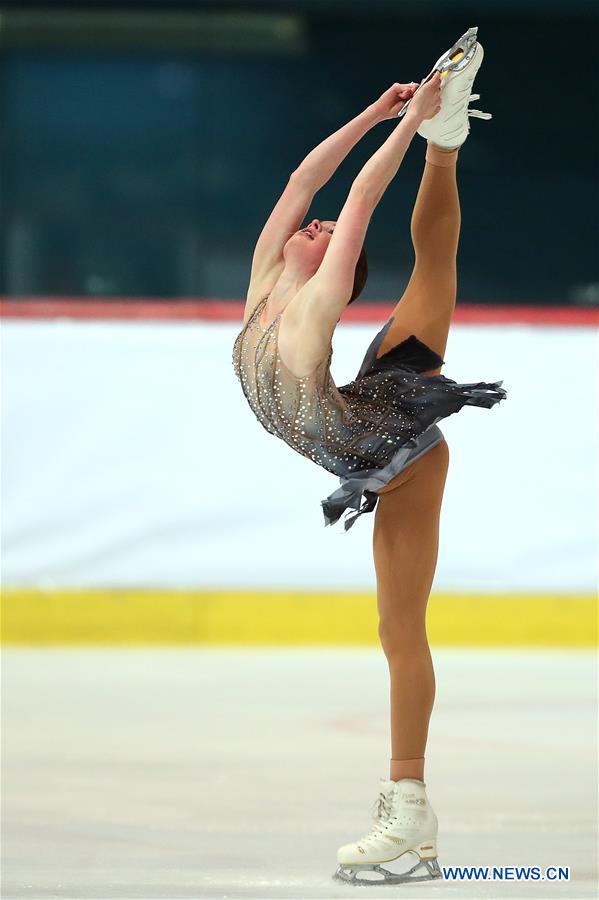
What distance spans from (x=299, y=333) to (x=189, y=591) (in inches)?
118

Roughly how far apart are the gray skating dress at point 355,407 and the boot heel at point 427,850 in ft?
1.81

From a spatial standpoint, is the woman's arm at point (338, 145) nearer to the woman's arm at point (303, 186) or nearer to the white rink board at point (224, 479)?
the woman's arm at point (303, 186)

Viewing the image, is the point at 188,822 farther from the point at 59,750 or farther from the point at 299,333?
the point at 299,333

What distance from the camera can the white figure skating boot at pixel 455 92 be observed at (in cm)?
244

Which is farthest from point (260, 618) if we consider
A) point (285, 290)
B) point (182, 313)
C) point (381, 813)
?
point (285, 290)

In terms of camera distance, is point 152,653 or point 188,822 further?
point 152,653

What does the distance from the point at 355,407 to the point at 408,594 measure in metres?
0.33

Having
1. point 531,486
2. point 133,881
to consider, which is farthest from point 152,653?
point 133,881

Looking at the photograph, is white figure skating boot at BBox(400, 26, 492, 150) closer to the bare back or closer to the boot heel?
the bare back

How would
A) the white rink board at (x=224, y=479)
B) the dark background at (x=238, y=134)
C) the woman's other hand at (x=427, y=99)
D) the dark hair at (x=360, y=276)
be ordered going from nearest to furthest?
1. the woman's other hand at (x=427, y=99)
2. the dark hair at (x=360, y=276)
3. the white rink board at (x=224, y=479)
4. the dark background at (x=238, y=134)

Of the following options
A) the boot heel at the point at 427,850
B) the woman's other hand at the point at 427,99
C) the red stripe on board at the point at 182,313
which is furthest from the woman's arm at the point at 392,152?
the red stripe on board at the point at 182,313

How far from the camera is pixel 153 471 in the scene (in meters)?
5.19

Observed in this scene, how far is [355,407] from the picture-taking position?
8.18 feet

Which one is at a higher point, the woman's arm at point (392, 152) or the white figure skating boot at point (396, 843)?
the woman's arm at point (392, 152)
